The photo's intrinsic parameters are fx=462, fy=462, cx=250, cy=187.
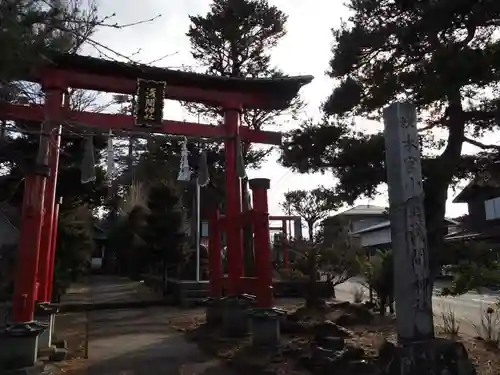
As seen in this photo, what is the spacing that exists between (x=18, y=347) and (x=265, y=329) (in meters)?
3.99

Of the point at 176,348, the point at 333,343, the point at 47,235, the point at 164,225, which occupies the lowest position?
the point at 176,348

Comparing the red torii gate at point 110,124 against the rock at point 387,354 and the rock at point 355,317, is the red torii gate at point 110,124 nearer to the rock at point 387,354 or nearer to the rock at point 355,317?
the rock at point 355,317

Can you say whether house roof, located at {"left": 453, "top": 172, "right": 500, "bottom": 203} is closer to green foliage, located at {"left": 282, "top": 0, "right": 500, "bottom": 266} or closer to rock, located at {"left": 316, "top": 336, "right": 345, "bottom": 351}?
green foliage, located at {"left": 282, "top": 0, "right": 500, "bottom": 266}

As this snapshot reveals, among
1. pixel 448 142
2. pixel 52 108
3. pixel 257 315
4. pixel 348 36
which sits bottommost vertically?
pixel 257 315

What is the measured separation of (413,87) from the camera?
7.63m

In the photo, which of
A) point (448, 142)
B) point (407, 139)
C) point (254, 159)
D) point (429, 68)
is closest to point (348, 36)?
point (429, 68)

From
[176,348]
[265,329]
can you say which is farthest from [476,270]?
[176,348]

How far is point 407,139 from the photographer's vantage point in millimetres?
5539

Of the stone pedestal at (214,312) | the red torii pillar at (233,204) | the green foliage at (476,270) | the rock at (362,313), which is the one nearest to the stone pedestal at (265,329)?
the red torii pillar at (233,204)

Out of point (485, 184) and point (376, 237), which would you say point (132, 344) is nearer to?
point (485, 184)

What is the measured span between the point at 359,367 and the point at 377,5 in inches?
251

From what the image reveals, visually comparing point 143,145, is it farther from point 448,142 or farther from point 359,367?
point 359,367

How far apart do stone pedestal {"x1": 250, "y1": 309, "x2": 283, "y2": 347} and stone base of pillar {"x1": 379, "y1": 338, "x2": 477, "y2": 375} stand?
135 inches

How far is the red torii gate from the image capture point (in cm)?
752
